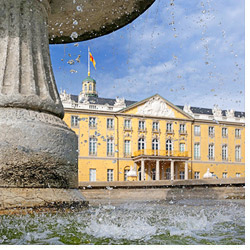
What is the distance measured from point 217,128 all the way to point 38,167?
4037cm

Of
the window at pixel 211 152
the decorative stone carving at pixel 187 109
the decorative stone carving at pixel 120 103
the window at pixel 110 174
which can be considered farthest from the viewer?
the decorative stone carving at pixel 187 109

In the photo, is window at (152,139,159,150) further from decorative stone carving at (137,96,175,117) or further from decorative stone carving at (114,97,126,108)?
decorative stone carving at (114,97,126,108)

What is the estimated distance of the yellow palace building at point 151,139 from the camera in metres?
35.3

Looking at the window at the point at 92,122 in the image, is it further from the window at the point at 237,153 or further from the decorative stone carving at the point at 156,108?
the window at the point at 237,153

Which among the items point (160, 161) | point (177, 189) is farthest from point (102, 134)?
point (177, 189)

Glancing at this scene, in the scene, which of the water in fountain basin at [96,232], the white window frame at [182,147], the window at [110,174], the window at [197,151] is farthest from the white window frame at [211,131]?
the water in fountain basin at [96,232]

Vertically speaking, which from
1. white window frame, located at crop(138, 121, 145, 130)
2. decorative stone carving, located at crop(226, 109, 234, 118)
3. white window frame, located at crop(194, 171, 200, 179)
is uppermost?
decorative stone carving, located at crop(226, 109, 234, 118)

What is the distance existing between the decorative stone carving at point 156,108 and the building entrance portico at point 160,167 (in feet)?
16.4

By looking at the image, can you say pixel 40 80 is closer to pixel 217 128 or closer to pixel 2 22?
pixel 2 22

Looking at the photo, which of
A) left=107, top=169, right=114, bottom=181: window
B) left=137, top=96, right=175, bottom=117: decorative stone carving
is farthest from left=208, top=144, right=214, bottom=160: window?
left=107, top=169, right=114, bottom=181: window

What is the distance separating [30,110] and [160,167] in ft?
118

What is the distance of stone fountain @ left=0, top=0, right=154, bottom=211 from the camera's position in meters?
2.70

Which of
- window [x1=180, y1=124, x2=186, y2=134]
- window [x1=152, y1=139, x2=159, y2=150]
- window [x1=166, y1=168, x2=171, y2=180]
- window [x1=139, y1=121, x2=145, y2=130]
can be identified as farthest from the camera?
window [x1=180, y1=124, x2=186, y2=134]

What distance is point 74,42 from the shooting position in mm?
4824
